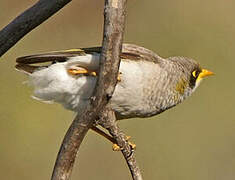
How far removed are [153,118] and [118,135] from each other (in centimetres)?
409

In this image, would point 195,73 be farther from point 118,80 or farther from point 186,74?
point 118,80

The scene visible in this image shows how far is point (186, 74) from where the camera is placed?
446cm

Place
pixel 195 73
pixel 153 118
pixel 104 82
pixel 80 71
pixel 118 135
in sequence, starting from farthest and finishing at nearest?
1. pixel 153 118
2. pixel 195 73
3. pixel 80 71
4. pixel 118 135
5. pixel 104 82

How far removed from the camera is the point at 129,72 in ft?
13.0

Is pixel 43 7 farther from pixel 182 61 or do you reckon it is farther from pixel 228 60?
pixel 228 60

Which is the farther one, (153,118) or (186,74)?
(153,118)

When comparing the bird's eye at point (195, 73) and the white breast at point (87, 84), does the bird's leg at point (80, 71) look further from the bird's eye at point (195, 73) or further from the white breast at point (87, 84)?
the bird's eye at point (195, 73)

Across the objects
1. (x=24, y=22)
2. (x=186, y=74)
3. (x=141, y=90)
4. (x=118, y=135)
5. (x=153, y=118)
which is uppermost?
(x=24, y=22)

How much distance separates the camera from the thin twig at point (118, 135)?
337 cm

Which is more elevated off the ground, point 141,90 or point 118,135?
point 141,90

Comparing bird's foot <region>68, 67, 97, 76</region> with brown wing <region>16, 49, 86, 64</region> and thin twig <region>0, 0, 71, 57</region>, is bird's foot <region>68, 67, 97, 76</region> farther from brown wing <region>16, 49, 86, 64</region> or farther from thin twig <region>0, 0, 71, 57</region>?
thin twig <region>0, 0, 71, 57</region>

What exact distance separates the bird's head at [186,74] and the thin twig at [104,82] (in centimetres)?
137

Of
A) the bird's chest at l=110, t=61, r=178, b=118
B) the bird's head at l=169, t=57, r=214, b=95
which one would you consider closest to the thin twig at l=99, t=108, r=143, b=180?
the bird's chest at l=110, t=61, r=178, b=118

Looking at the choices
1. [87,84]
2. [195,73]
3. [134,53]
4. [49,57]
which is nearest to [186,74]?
[195,73]
